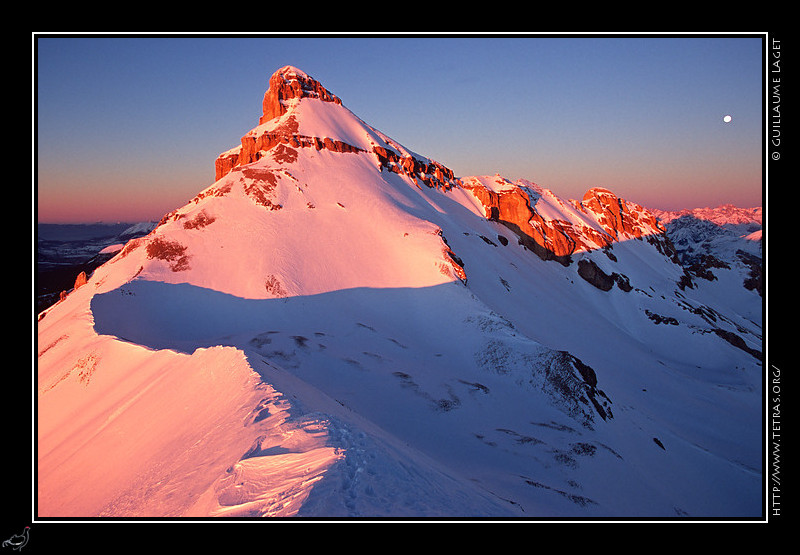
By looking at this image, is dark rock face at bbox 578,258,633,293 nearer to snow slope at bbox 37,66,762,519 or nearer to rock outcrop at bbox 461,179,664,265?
rock outcrop at bbox 461,179,664,265

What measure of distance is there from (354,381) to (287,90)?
85539 millimetres

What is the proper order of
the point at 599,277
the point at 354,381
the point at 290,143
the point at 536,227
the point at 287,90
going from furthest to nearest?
the point at 536,227 < the point at 599,277 < the point at 287,90 < the point at 290,143 < the point at 354,381

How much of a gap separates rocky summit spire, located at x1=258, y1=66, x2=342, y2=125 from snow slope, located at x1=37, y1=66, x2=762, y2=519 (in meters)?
12.7

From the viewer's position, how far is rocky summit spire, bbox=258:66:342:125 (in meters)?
89.5

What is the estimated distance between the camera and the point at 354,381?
84.5 feet
